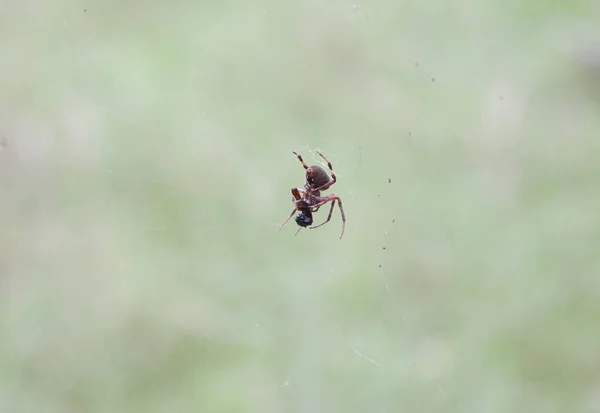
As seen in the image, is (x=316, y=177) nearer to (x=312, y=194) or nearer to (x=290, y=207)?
(x=312, y=194)

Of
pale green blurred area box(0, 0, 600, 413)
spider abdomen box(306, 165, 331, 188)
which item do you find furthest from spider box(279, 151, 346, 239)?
pale green blurred area box(0, 0, 600, 413)

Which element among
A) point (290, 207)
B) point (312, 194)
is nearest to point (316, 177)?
point (312, 194)

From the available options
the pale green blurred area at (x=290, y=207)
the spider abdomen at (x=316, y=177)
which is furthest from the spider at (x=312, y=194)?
the pale green blurred area at (x=290, y=207)

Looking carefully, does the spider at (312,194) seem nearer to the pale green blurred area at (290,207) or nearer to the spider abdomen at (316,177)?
the spider abdomen at (316,177)

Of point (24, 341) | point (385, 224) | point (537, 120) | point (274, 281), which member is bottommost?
point (24, 341)

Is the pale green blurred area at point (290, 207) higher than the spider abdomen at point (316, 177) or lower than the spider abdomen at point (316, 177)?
higher

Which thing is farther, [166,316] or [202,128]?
[202,128]

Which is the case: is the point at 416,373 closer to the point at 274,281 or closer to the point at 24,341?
the point at 274,281

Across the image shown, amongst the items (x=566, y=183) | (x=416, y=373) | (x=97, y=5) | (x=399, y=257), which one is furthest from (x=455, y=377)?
(x=97, y=5)
